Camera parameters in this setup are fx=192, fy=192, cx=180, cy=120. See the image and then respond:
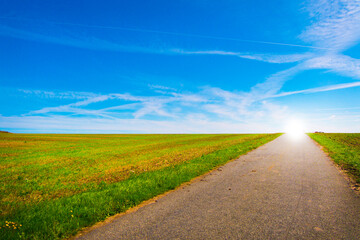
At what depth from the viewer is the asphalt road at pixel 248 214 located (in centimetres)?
419

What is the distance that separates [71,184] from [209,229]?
26.0 ft

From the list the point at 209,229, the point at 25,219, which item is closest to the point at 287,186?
Result: the point at 209,229

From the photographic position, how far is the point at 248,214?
503 centimetres

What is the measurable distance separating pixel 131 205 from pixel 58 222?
1.96 m

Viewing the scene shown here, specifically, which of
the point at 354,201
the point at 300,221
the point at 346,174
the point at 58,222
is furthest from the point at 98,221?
the point at 346,174

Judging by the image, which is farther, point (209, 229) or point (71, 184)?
point (71, 184)

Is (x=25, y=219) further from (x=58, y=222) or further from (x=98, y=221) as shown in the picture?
(x=98, y=221)

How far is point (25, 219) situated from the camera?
16.8 ft

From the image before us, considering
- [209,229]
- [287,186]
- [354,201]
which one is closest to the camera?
[209,229]

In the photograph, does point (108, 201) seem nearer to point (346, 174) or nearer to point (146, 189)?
point (146, 189)

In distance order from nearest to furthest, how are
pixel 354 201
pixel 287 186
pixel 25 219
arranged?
pixel 25 219 < pixel 354 201 < pixel 287 186

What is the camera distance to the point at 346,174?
31.1ft

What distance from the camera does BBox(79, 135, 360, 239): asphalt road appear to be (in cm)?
419

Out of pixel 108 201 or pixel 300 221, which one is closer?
pixel 300 221
